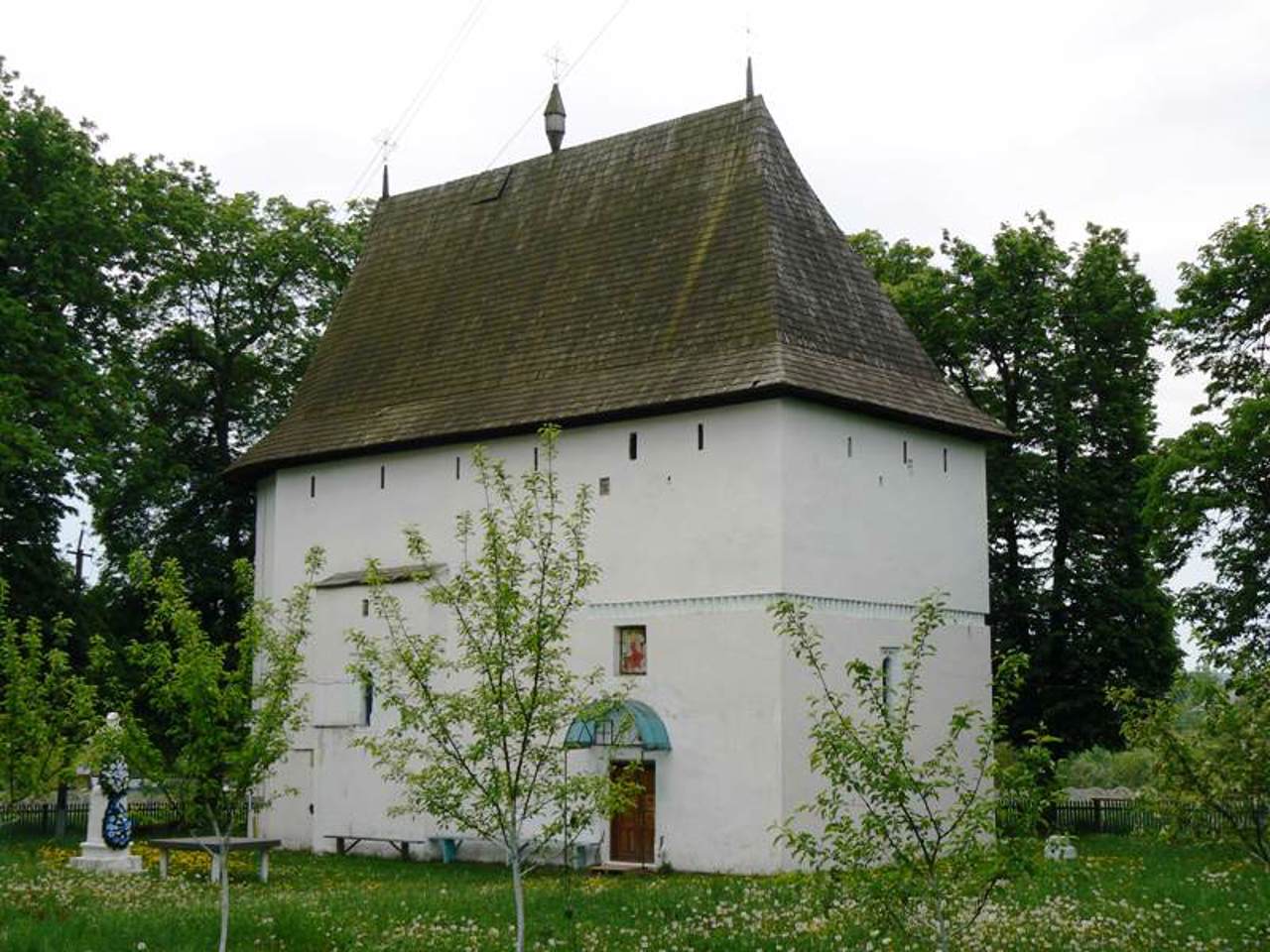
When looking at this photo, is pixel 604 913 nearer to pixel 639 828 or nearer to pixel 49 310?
pixel 639 828

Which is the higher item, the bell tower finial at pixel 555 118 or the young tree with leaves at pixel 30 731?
the bell tower finial at pixel 555 118

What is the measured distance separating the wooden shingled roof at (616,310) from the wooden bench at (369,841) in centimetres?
711

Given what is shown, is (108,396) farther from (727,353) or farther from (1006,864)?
(1006,864)

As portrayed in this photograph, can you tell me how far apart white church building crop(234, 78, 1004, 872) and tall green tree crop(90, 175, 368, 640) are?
578cm

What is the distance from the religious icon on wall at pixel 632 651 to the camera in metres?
26.5

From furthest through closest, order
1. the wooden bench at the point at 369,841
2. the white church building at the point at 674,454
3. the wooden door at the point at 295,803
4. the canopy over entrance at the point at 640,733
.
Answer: the wooden door at the point at 295,803, the wooden bench at the point at 369,841, the canopy over entrance at the point at 640,733, the white church building at the point at 674,454

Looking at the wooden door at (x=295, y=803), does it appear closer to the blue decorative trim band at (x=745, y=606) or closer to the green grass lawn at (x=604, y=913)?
the blue decorative trim band at (x=745, y=606)

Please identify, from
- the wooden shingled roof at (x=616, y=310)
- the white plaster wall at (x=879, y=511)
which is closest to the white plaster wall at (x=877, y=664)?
the white plaster wall at (x=879, y=511)

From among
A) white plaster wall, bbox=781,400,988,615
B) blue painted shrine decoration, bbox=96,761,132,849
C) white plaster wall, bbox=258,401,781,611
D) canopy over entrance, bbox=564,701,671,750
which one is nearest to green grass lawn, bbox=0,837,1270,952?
blue painted shrine decoration, bbox=96,761,132,849

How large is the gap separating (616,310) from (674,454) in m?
3.58

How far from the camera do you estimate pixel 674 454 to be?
26250 millimetres

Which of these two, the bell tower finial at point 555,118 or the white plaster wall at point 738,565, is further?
the bell tower finial at point 555,118

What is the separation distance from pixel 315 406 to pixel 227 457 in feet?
25.3

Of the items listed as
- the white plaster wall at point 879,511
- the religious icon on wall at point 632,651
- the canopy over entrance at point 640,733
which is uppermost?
the white plaster wall at point 879,511
